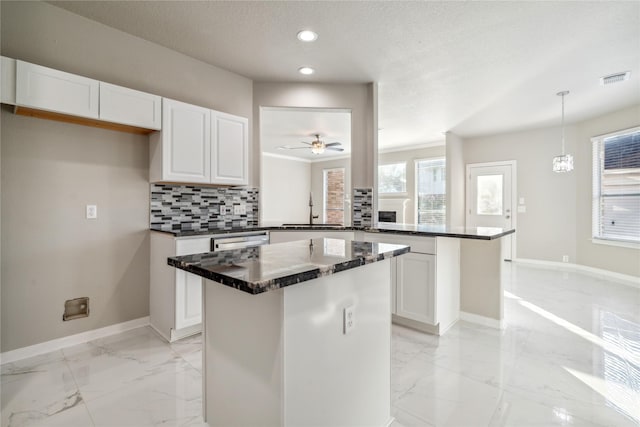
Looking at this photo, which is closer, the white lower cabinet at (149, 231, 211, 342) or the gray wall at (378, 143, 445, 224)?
the white lower cabinet at (149, 231, 211, 342)

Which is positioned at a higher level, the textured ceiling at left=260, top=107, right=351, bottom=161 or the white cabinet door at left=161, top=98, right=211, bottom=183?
the textured ceiling at left=260, top=107, right=351, bottom=161

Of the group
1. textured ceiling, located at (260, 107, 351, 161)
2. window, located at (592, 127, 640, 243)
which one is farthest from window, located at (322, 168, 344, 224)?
window, located at (592, 127, 640, 243)

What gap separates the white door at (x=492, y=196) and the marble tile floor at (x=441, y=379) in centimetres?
333

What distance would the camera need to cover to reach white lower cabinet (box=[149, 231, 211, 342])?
2.55 metres

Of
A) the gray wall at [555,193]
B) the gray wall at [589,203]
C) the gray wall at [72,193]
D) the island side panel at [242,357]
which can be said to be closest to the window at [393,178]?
the gray wall at [555,193]

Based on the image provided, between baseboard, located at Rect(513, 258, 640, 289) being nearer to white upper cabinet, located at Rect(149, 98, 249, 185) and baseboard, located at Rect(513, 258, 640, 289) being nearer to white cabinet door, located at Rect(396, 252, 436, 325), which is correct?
white cabinet door, located at Rect(396, 252, 436, 325)

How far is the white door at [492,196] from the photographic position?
6.13 m

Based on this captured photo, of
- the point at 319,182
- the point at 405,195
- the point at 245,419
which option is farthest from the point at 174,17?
the point at 319,182

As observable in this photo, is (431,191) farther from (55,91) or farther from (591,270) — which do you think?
(55,91)

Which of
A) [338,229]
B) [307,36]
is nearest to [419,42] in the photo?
[307,36]

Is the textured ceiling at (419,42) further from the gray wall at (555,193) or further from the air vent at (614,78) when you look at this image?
the gray wall at (555,193)

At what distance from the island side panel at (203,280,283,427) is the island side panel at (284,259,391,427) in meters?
0.05

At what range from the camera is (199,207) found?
328cm

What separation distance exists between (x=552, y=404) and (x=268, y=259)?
1863 mm
